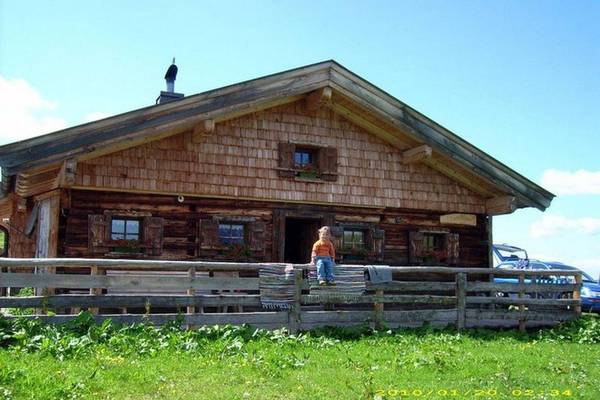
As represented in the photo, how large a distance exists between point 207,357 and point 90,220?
5935 millimetres

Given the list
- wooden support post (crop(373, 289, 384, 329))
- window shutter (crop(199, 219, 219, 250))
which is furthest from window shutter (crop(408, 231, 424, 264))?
window shutter (crop(199, 219, 219, 250))

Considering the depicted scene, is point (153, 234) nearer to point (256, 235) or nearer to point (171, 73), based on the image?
point (256, 235)

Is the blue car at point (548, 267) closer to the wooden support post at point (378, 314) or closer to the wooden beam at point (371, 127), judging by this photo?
the wooden beam at point (371, 127)

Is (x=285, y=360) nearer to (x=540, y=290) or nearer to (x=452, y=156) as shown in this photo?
(x=540, y=290)

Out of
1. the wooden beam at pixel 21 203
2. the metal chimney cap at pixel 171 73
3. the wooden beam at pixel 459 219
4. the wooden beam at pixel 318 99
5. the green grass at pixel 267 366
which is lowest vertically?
the green grass at pixel 267 366

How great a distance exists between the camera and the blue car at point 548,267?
19.3 m

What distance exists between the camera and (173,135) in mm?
13992

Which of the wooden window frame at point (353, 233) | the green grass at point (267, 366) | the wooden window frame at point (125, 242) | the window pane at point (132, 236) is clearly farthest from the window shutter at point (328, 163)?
the green grass at point (267, 366)

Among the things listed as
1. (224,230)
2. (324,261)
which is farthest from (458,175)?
(324,261)

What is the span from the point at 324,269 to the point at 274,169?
400 centimetres

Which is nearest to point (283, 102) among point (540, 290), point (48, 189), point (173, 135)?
point (173, 135)

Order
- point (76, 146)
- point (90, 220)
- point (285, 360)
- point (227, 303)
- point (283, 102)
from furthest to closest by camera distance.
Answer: point (283, 102) → point (90, 220) → point (76, 146) → point (227, 303) → point (285, 360)

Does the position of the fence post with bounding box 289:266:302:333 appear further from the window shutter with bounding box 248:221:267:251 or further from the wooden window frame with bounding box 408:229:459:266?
the wooden window frame with bounding box 408:229:459:266

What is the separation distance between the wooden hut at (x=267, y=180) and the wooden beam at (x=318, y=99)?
0.03m
